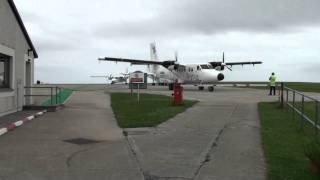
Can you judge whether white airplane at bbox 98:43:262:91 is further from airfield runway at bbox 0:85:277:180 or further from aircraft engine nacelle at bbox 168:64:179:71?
airfield runway at bbox 0:85:277:180

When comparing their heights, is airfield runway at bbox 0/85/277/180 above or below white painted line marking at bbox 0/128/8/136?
below

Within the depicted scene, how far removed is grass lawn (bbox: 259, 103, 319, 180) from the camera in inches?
355

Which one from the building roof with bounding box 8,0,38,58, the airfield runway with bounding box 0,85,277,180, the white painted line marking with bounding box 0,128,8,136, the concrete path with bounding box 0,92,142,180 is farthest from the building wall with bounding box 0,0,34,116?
the white painted line marking with bounding box 0,128,8,136

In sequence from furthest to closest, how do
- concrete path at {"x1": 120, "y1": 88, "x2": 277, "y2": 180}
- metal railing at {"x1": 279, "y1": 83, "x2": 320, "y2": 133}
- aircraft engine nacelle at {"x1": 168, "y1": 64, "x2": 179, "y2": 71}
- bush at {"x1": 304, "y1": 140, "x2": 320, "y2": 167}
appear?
aircraft engine nacelle at {"x1": 168, "y1": 64, "x2": 179, "y2": 71} → metal railing at {"x1": 279, "y1": 83, "x2": 320, "y2": 133} → concrete path at {"x1": 120, "y1": 88, "x2": 277, "y2": 180} → bush at {"x1": 304, "y1": 140, "x2": 320, "y2": 167}

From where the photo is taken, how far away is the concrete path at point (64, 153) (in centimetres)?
880

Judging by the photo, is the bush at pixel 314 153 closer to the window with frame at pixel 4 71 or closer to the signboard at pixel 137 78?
the window with frame at pixel 4 71

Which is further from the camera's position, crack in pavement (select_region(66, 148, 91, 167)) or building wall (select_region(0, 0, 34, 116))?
building wall (select_region(0, 0, 34, 116))

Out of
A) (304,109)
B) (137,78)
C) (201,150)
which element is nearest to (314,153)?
(201,150)

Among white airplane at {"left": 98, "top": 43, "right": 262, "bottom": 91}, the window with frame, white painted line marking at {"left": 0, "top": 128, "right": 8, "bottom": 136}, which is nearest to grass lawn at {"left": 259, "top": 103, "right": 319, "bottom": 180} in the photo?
white painted line marking at {"left": 0, "top": 128, "right": 8, "bottom": 136}

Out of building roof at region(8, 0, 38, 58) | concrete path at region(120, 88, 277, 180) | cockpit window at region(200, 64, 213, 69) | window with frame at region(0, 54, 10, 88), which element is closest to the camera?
concrete path at region(120, 88, 277, 180)

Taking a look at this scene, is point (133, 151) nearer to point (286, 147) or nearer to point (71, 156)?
point (71, 156)

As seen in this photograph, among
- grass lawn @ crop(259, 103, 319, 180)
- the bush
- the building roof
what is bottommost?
grass lawn @ crop(259, 103, 319, 180)

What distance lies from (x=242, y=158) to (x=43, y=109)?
13.2 m

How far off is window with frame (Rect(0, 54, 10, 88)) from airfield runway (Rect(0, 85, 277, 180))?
10.3 ft
